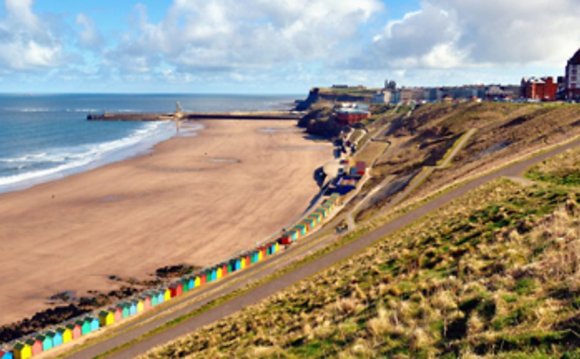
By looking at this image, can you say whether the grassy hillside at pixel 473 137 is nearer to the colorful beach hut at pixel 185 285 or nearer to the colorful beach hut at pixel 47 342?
the colorful beach hut at pixel 185 285

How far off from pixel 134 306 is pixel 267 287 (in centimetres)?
938

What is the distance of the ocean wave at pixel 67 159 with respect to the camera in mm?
66562

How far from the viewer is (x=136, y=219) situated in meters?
48.0

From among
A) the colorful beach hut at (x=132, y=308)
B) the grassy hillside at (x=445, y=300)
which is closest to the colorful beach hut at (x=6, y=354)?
the colorful beach hut at (x=132, y=308)

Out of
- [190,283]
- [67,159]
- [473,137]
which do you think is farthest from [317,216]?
[67,159]

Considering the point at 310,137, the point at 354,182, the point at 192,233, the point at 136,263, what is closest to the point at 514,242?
the point at 136,263

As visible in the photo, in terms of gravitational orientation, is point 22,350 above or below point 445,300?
below

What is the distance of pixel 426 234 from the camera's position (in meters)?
21.4

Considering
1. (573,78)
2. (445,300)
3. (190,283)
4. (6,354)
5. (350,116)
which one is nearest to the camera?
(445,300)

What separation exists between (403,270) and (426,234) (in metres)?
5.01

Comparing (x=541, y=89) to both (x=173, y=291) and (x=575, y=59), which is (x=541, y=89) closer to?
(x=575, y=59)

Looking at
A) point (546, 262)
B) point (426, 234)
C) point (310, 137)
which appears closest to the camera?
point (546, 262)

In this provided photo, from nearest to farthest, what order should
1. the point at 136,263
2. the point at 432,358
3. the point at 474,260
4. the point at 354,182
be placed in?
the point at 432,358 → the point at 474,260 → the point at 136,263 → the point at 354,182

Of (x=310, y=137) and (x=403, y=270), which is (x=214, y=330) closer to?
(x=403, y=270)
